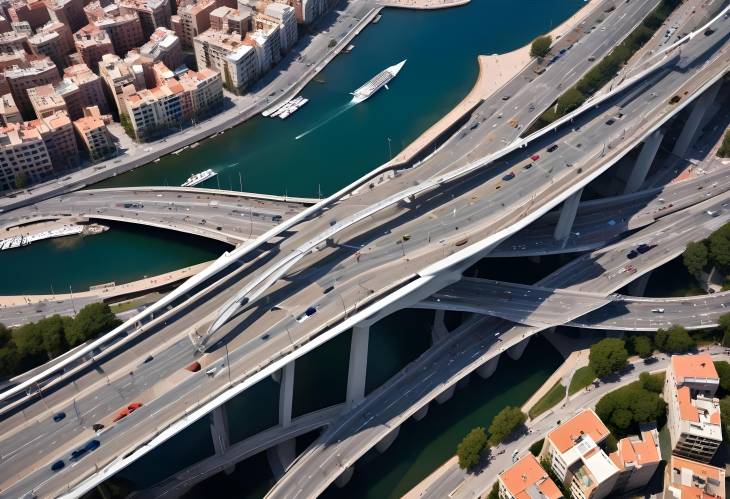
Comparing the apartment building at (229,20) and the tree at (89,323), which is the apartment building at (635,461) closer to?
the tree at (89,323)

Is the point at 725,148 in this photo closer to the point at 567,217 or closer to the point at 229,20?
the point at 567,217

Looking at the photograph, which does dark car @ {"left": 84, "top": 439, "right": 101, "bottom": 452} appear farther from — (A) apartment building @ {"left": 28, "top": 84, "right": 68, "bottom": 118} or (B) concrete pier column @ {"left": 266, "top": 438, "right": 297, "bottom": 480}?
(A) apartment building @ {"left": 28, "top": 84, "right": 68, "bottom": 118}

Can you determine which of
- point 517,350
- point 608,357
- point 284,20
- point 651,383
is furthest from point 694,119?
point 284,20

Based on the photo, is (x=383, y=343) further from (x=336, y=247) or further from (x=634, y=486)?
(x=634, y=486)

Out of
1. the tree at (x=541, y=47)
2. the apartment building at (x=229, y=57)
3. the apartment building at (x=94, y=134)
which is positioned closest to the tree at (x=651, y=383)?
the tree at (x=541, y=47)

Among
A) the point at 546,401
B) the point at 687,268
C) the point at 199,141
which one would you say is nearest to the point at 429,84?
the point at 199,141

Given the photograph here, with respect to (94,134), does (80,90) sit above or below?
above

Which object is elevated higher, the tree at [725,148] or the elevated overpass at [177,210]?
the tree at [725,148]
